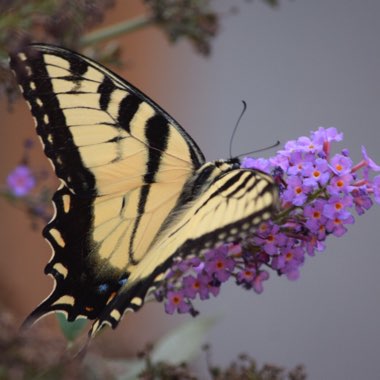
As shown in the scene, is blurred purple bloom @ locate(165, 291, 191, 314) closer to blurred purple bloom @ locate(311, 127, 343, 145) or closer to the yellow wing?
the yellow wing

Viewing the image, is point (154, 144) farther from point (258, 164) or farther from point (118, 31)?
point (118, 31)

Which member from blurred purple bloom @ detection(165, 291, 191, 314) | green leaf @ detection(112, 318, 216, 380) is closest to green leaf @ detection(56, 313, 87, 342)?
blurred purple bloom @ detection(165, 291, 191, 314)

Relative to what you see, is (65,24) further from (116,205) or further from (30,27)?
(116,205)

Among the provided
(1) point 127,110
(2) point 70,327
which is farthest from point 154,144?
(2) point 70,327

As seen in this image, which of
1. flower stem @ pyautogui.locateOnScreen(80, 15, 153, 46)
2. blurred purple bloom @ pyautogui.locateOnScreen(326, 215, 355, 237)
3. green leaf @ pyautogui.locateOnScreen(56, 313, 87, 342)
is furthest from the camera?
flower stem @ pyautogui.locateOnScreen(80, 15, 153, 46)

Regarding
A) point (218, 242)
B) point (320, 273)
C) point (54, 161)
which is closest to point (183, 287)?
point (218, 242)
